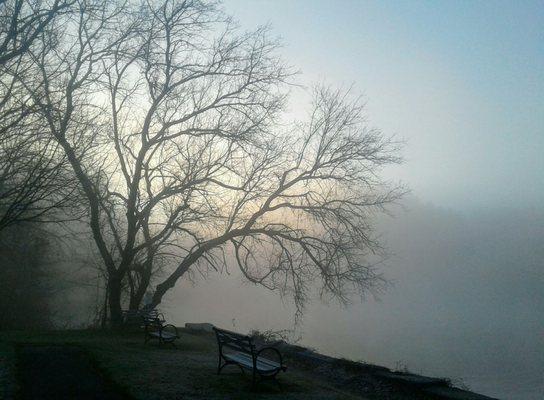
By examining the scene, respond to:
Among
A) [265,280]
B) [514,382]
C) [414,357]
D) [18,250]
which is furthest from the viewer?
[414,357]

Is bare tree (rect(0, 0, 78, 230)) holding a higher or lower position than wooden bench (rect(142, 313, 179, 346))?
higher

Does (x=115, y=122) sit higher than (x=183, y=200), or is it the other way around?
(x=115, y=122)

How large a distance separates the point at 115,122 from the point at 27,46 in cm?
853

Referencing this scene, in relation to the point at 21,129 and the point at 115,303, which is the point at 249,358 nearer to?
the point at 21,129

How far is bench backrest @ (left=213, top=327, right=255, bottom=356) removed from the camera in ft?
27.7

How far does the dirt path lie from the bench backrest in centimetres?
209

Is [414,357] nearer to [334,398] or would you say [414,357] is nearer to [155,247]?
[155,247]

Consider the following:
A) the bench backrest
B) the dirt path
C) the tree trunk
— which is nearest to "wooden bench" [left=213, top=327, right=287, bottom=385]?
the bench backrest

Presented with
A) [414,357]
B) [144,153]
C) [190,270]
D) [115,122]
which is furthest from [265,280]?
[414,357]

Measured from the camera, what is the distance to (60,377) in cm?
828

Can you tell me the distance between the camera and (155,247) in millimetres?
18422

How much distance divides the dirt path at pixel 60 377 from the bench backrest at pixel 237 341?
6.85 feet

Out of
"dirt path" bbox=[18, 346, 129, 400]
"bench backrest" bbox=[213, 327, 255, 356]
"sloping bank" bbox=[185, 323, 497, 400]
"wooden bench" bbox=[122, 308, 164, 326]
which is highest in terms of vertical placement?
"wooden bench" bbox=[122, 308, 164, 326]

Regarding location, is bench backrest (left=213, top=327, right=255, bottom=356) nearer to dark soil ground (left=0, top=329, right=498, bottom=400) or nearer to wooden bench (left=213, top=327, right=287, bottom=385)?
wooden bench (left=213, top=327, right=287, bottom=385)
